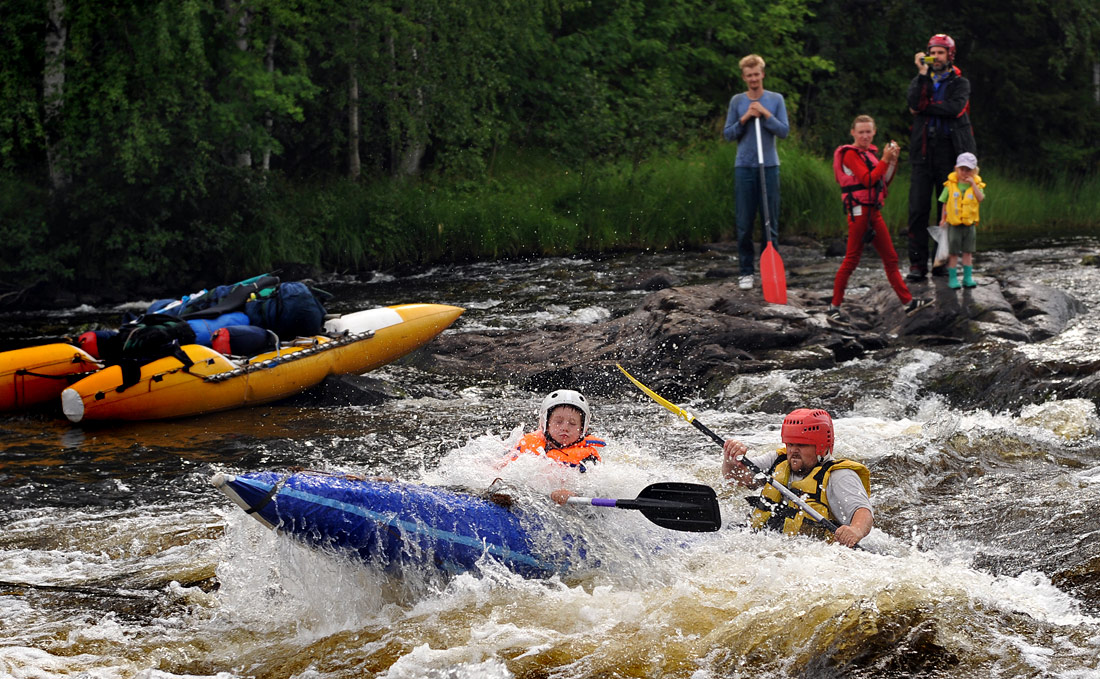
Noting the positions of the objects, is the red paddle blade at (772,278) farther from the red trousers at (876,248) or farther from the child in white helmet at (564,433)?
the child in white helmet at (564,433)

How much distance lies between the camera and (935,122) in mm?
9805

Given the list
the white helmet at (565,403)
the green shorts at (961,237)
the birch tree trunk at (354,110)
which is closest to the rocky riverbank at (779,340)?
the green shorts at (961,237)

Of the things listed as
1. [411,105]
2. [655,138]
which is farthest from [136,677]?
[655,138]

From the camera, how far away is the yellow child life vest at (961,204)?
9.45 meters

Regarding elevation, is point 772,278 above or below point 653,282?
above

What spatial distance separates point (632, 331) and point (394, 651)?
5.86 m

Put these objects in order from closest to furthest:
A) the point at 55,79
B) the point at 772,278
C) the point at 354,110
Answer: the point at 772,278, the point at 55,79, the point at 354,110

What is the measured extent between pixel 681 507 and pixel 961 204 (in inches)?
229

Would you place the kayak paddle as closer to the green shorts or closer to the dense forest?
the green shorts

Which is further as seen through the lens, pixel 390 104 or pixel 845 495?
pixel 390 104

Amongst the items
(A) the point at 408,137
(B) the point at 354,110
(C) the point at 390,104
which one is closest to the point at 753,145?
(C) the point at 390,104

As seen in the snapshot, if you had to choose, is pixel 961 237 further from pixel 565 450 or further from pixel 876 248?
pixel 565 450

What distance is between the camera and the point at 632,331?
992 centimetres

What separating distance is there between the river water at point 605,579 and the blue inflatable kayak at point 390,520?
0.09 meters
